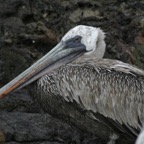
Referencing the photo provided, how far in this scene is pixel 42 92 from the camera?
7121 millimetres

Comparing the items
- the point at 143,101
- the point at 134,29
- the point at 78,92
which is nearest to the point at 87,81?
the point at 78,92

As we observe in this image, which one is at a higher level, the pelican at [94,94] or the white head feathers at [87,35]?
the white head feathers at [87,35]

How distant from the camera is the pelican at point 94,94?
6941mm

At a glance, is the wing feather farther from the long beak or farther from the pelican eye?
the pelican eye

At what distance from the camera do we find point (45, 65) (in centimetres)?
724

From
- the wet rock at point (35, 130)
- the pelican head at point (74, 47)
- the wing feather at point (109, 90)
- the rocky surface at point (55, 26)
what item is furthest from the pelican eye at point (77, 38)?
the rocky surface at point (55, 26)

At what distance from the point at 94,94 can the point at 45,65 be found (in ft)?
2.38

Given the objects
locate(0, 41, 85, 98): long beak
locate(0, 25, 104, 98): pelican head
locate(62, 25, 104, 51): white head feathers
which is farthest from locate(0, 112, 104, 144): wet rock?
locate(62, 25, 104, 51): white head feathers

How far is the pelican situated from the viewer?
22.8 ft

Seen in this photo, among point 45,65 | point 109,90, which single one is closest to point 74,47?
point 45,65

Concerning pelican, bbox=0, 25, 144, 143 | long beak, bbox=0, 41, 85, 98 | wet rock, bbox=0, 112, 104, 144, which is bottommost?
wet rock, bbox=0, 112, 104, 144

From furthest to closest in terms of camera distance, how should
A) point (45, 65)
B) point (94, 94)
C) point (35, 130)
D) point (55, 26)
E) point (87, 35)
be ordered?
point (55, 26), point (35, 130), point (87, 35), point (45, 65), point (94, 94)

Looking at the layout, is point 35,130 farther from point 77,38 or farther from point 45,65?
point 77,38

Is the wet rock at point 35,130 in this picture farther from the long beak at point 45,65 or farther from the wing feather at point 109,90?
the wing feather at point 109,90
